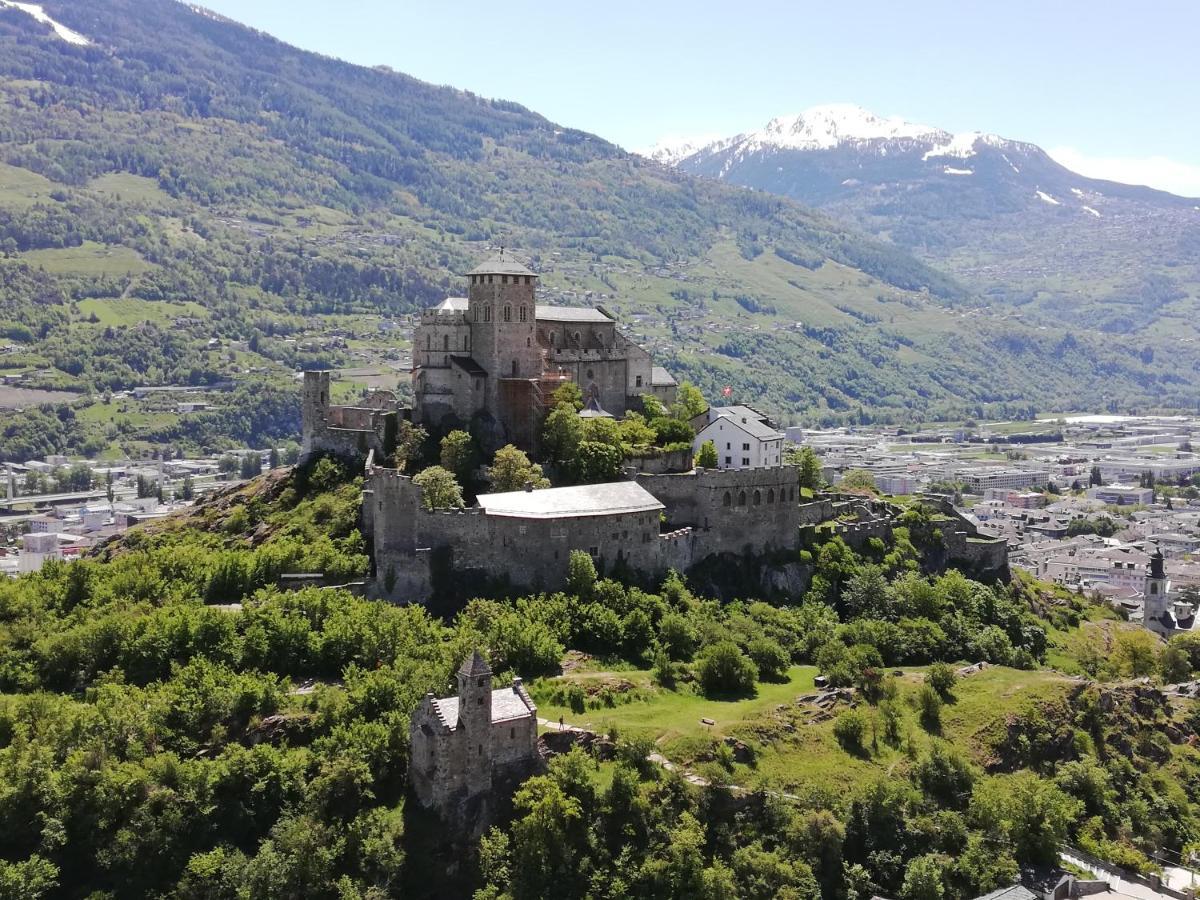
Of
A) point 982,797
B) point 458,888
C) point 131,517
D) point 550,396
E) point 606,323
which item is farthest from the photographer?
point 131,517

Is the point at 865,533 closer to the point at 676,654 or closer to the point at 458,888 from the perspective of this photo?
the point at 676,654

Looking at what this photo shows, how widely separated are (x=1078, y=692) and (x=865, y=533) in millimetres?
20145

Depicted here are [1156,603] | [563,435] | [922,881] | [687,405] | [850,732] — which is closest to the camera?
[922,881]

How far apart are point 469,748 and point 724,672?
1767cm

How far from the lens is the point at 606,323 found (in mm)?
95250

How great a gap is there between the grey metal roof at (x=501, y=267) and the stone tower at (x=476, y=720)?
123 feet

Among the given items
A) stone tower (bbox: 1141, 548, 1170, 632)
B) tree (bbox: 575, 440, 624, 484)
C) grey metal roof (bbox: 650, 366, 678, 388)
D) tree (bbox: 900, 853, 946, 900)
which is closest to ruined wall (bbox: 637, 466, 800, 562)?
tree (bbox: 575, 440, 624, 484)

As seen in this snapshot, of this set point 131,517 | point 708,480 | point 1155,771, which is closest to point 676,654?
point 708,480

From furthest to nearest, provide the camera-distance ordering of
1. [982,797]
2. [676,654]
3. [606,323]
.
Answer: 1. [606,323]
2. [676,654]
3. [982,797]

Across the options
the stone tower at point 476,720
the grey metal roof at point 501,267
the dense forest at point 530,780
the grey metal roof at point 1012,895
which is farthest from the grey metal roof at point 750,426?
the grey metal roof at point 1012,895

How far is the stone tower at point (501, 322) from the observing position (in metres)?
84.2

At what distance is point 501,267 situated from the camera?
3339 inches

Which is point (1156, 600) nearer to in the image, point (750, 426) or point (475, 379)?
point (750, 426)

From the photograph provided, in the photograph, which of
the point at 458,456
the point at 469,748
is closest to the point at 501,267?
the point at 458,456
